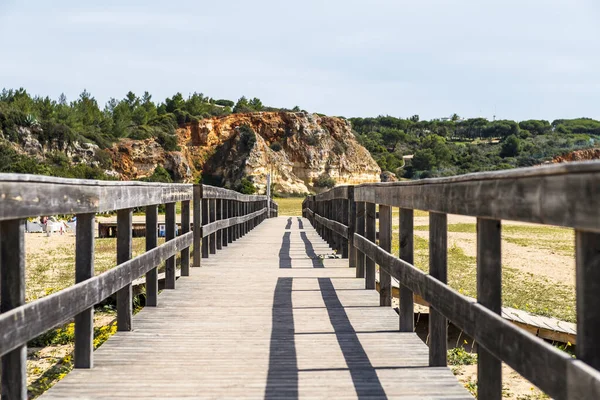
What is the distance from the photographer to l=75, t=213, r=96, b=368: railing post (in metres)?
3.75

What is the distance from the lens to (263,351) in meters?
4.33

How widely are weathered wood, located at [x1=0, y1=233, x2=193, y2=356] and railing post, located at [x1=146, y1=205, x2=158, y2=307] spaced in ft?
1.30

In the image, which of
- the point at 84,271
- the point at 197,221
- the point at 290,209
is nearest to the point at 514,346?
the point at 84,271

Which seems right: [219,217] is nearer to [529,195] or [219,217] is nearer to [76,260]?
[76,260]

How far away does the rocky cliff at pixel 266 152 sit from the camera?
8525 centimetres

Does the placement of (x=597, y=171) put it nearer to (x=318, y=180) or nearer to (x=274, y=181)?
(x=274, y=181)

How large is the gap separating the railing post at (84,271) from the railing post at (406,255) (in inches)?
82.5

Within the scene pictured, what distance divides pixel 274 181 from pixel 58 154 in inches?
1275

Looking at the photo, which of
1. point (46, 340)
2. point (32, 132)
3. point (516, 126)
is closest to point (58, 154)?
point (32, 132)

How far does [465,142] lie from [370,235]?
565 feet

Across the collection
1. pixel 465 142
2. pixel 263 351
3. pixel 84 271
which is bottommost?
pixel 263 351

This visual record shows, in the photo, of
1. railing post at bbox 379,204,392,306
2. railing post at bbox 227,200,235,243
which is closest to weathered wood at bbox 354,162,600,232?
railing post at bbox 379,204,392,306

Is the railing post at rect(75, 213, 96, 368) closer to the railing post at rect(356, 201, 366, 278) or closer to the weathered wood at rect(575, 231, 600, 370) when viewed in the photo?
the weathered wood at rect(575, 231, 600, 370)

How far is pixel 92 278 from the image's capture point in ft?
12.3
